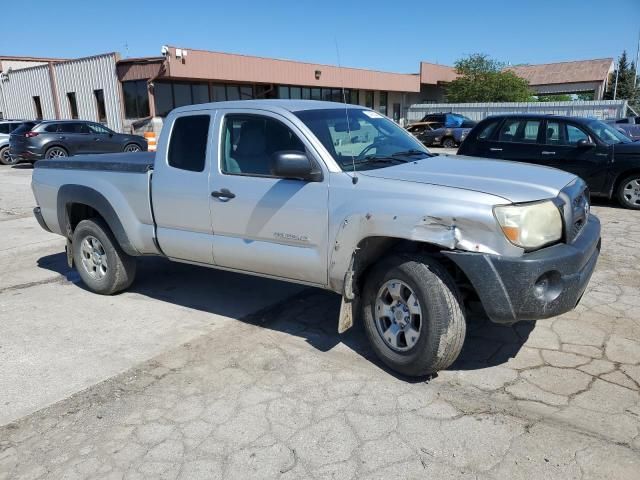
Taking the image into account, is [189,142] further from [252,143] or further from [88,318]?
[88,318]

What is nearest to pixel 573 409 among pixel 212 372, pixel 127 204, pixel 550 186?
pixel 550 186

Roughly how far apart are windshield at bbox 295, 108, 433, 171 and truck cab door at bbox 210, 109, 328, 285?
0.18 metres

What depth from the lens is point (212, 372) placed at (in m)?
3.84

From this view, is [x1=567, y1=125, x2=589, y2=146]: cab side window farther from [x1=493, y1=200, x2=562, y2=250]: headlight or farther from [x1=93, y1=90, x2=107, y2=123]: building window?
[x1=93, y1=90, x2=107, y2=123]: building window

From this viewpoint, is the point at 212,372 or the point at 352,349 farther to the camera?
the point at 352,349

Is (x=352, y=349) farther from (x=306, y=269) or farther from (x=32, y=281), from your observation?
(x=32, y=281)

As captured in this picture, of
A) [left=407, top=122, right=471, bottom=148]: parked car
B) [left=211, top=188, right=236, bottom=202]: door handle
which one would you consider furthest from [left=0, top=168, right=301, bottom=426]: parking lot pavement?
[left=407, top=122, right=471, bottom=148]: parked car

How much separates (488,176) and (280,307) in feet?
7.78

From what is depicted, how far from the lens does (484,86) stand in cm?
4375

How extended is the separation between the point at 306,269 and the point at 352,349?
29.2 inches

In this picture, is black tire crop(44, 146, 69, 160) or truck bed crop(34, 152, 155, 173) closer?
truck bed crop(34, 152, 155, 173)

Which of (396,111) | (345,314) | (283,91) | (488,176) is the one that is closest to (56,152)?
(283,91)

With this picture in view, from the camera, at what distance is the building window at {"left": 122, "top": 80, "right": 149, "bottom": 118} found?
2481cm

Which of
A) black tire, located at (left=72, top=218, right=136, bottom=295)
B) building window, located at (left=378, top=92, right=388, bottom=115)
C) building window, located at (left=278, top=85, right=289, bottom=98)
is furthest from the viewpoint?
building window, located at (left=378, top=92, right=388, bottom=115)
